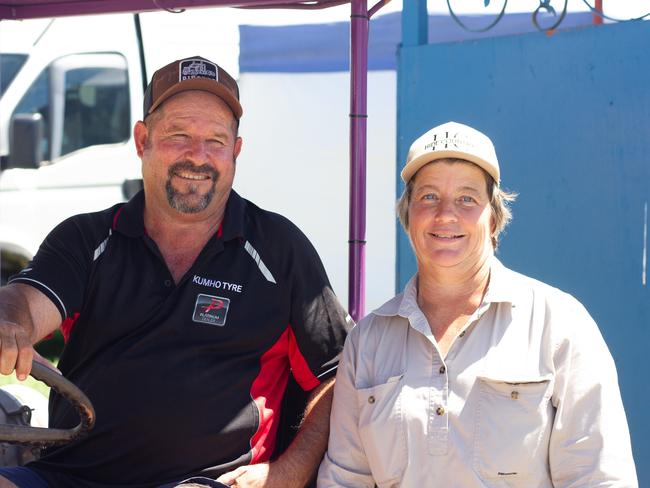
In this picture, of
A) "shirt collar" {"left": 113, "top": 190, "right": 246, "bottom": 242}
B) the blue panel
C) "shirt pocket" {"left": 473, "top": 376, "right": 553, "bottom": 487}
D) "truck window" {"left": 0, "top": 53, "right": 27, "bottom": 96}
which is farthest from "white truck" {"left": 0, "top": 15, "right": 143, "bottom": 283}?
"shirt pocket" {"left": 473, "top": 376, "right": 553, "bottom": 487}

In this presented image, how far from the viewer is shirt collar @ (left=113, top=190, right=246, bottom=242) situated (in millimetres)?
2877

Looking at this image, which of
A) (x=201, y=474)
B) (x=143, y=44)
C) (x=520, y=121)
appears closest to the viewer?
(x=201, y=474)

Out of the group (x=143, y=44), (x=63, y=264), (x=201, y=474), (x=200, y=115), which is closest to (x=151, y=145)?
(x=200, y=115)

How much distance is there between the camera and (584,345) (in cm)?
243

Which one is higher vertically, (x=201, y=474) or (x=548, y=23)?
(x=548, y=23)

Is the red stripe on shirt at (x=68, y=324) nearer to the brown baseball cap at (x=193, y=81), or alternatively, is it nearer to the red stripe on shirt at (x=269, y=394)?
the red stripe on shirt at (x=269, y=394)

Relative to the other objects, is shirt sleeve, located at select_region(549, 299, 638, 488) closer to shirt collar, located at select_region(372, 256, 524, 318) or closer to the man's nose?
shirt collar, located at select_region(372, 256, 524, 318)

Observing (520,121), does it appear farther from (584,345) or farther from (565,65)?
(584,345)

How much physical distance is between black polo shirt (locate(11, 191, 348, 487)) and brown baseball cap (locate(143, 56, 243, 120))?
0.36 meters

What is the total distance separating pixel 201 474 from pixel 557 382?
0.99 metres

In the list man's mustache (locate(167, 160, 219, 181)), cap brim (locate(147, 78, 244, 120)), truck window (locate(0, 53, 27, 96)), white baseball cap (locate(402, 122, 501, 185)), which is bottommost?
man's mustache (locate(167, 160, 219, 181))

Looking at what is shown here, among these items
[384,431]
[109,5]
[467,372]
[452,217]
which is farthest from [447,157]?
[109,5]

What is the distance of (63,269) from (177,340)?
0.37m

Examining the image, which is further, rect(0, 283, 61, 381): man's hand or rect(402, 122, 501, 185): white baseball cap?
rect(402, 122, 501, 185): white baseball cap
